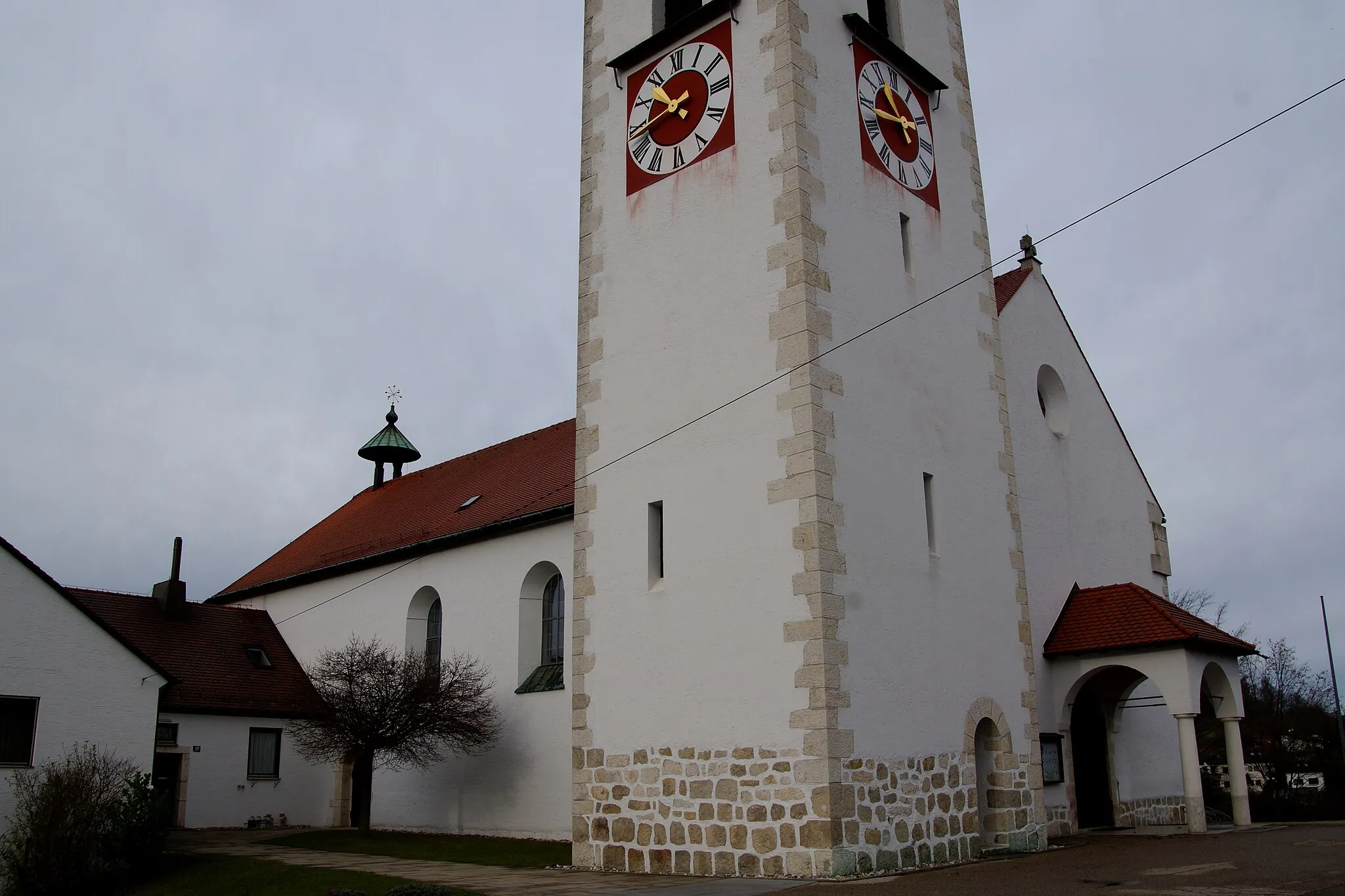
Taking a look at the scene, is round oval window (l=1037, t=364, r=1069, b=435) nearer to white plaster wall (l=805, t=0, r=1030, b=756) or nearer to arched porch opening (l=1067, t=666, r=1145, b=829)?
white plaster wall (l=805, t=0, r=1030, b=756)

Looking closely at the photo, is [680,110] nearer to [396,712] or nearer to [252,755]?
[396,712]

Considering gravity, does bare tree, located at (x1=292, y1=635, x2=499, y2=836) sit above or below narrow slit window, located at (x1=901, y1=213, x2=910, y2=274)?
below

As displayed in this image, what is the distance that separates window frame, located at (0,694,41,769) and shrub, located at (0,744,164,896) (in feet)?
0.48

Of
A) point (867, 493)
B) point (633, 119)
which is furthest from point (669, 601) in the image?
point (633, 119)

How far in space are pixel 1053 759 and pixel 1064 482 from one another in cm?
469

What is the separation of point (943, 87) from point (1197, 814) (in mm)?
10778

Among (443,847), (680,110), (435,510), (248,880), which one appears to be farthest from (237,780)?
(680,110)

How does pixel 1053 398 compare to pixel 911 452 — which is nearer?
pixel 911 452

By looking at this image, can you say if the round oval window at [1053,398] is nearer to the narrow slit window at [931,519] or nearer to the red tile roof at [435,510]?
the narrow slit window at [931,519]

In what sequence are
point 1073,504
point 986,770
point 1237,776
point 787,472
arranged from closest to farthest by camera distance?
point 787,472 → point 986,770 → point 1237,776 → point 1073,504

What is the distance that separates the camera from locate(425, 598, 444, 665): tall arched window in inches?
903

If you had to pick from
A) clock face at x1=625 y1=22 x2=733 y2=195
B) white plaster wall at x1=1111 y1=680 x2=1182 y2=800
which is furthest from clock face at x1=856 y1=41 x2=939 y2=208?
white plaster wall at x1=1111 y1=680 x2=1182 y2=800

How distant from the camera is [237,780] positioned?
23922 millimetres

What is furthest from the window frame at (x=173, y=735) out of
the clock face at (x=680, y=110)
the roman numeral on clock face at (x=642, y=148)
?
the roman numeral on clock face at (x=642, y=148)
